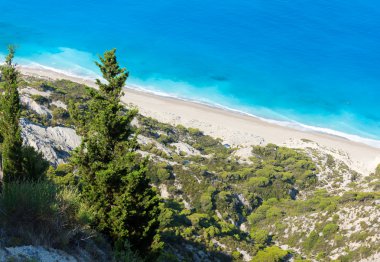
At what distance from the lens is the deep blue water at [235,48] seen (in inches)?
2830

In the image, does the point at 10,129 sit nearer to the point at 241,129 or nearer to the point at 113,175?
the point at 113,175

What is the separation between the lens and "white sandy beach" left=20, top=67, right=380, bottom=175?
182 feet

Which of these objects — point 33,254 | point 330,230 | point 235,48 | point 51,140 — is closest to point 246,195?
point 330,230

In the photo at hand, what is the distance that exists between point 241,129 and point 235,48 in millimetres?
33593

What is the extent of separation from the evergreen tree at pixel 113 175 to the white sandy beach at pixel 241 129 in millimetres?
36686

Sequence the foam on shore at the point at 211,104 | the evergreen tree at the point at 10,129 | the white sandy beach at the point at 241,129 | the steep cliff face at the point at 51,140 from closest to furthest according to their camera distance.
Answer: the evergreen tree at the point at 10,129, the steep cliff face at the point at 51,140, the white sandy beach at the point at 241,129, the foam on shore at the point at 211,104

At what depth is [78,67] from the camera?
77438 millimetres

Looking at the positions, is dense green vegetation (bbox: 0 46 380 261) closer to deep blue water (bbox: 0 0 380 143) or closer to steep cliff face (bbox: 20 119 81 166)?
steep cliff face (bbox: 20 119 81 166)

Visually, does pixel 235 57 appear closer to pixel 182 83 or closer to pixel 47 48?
pixel 182 83

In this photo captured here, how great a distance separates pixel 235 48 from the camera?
88875 millimetres

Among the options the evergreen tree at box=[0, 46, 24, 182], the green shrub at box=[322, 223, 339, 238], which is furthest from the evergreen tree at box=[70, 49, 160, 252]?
the green shrub at box=[322, 223, 339, 238]

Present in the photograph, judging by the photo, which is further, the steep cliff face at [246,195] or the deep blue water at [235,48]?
the deep blue water at [235,48]

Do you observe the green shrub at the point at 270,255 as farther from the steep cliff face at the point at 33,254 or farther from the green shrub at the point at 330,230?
the steep cliff face at the point at 33,254

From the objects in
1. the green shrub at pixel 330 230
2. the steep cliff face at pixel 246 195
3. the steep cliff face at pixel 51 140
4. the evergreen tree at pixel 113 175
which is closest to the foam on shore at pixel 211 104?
the steep cliff face at pixel 246 195
